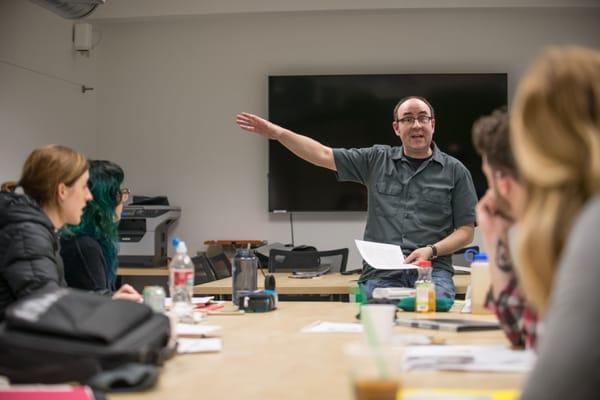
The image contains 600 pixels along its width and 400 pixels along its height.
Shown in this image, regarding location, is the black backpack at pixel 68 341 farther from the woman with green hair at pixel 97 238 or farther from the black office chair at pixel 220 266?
the black office chair at pixel 220 266

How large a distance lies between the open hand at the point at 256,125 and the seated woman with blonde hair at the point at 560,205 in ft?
8.47

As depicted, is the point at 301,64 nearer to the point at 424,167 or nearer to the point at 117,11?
the point at 117,11

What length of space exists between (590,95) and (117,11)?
5.43m

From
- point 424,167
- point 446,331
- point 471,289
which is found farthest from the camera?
point 424,167

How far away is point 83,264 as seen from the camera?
9.34 feet

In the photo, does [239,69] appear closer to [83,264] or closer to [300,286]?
[300,286]

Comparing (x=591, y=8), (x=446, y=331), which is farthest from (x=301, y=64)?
(x=446, y=331)

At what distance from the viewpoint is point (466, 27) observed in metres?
5.88

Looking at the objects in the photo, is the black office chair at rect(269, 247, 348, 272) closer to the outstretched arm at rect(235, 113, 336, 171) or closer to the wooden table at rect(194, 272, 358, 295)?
the wooden table at rect(194, 272, 358, 295)

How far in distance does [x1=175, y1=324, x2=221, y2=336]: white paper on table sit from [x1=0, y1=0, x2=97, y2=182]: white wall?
11.0 ft

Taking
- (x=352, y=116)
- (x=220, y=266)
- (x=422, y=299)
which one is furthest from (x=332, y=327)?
(x=352, y=116)

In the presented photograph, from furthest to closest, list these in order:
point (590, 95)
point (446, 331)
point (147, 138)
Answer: point (147, 138), point (446, 331), point (590, 95)

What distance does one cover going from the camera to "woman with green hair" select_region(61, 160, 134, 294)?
2852mm

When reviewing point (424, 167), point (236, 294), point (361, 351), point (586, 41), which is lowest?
point (236, 294)
